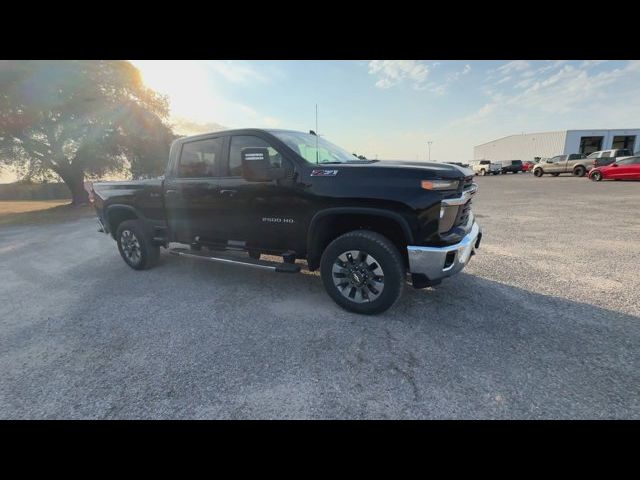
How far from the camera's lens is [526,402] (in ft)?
7.13

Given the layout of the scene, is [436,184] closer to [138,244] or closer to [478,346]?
[478,346]

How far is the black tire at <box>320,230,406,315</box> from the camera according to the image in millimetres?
3248

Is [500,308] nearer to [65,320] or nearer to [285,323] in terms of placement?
[285,323]

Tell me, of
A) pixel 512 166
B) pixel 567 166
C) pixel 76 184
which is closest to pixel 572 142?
pixel 512 166

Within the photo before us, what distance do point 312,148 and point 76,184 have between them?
1828 centimetres

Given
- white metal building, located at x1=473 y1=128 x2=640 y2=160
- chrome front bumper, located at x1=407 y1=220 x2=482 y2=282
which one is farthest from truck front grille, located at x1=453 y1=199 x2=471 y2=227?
white metal building, located at x1=473 y1=128 x2=640 y2=160

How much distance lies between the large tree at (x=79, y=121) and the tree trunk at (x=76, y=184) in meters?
0.04

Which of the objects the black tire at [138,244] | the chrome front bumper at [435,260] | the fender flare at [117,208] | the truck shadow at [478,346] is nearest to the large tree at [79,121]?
the fender flare at [117,208]

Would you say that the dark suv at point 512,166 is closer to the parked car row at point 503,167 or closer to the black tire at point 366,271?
the parked car row at point 503,167

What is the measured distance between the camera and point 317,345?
296cm

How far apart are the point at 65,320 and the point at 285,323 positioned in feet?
8.85

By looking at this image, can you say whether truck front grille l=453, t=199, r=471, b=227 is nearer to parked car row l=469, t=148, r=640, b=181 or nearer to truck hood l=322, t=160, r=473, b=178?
truck hood l=322, t=160, r=473, b=178

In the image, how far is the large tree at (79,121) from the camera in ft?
43.3

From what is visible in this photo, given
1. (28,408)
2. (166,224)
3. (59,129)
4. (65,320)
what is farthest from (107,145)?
(28,408)
